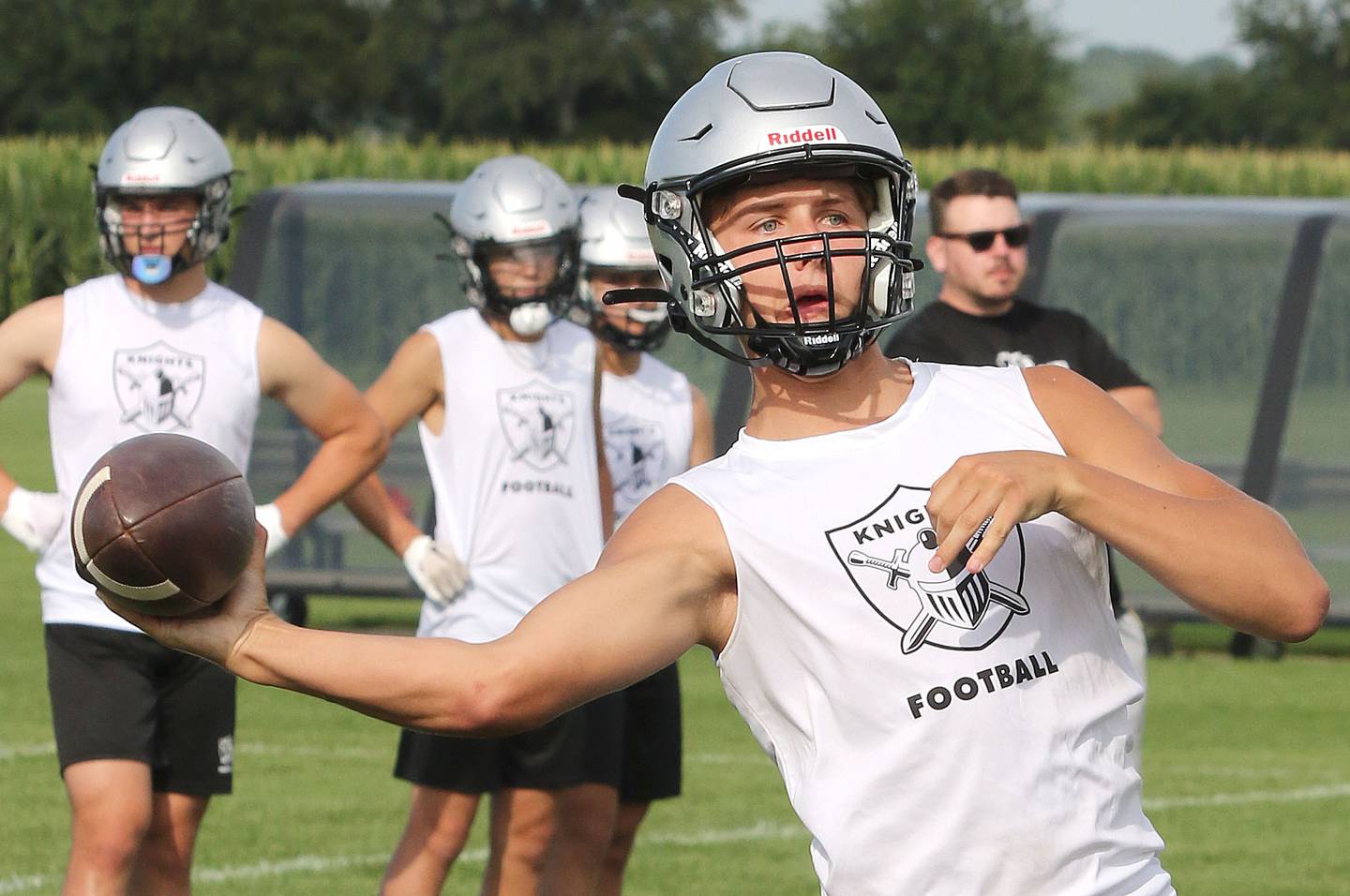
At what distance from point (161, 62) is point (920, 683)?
8240cm

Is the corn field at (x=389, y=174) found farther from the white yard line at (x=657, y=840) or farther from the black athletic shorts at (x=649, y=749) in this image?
the black athletic shorts at (x=649, y=749)

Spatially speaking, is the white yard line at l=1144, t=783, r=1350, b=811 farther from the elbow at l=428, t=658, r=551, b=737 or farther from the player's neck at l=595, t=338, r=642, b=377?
the elbow at l=428, t=658, r=551, b=737

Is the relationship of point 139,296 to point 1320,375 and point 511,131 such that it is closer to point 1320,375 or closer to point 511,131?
point 1320,375

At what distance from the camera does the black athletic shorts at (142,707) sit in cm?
588

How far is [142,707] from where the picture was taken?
19.5 feet

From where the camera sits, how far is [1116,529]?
302 cm

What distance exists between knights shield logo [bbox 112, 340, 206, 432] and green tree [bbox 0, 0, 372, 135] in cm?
7543

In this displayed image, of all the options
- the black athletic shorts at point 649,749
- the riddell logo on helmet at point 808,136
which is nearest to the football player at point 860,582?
the riddell logo on helmet at point 808,136

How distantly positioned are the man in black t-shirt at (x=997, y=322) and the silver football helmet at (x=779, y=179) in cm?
373

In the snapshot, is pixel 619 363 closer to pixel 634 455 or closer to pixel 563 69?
pixel 634 455

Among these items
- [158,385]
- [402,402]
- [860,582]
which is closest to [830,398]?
[860,582]

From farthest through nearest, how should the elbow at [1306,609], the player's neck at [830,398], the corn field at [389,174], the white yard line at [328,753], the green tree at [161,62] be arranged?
1. the green tree at [161,62]
2. the corn field at [389,174]
3. the white yard line at [328,753]
4. the player's neck at [830,398]
5. the elbow at [1306,609]

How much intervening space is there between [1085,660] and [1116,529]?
0.34 meters

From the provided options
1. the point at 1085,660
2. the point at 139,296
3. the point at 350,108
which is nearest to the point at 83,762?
the point at 139,296
